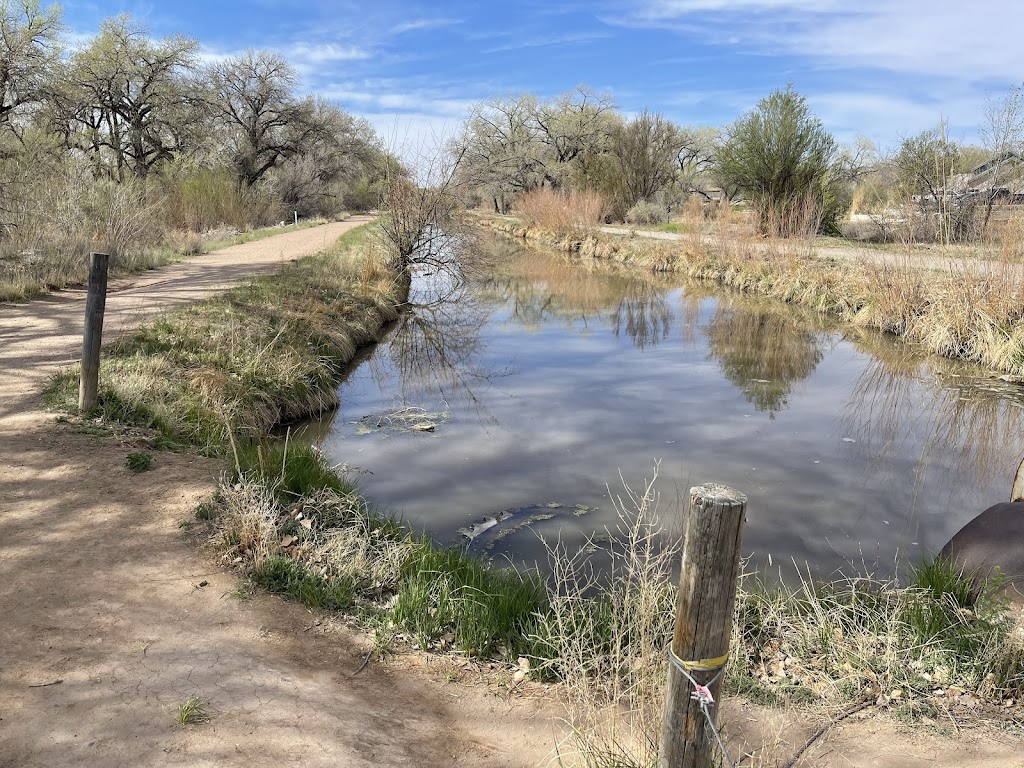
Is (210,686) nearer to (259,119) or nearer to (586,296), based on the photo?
(586,296)

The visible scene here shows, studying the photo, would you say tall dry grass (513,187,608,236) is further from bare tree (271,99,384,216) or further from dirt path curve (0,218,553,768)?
dirt path curve (0,218,553,768)

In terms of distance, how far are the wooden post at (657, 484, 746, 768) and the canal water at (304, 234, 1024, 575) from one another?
2550 mm

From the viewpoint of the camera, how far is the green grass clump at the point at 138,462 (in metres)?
5.78

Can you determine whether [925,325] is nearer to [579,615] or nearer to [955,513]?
[955,513]

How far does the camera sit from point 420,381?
37.7 feet

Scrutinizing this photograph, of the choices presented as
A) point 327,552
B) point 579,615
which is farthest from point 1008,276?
point 327,552

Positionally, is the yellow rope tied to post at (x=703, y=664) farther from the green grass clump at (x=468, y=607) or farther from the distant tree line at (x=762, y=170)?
the distant tree line at (x=762, y=170)

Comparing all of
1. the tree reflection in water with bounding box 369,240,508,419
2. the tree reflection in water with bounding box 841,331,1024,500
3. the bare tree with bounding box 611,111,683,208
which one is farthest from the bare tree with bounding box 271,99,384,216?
the tree reflection in water with bounding box 841,331,1024,500

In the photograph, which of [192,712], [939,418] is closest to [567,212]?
[939,418]

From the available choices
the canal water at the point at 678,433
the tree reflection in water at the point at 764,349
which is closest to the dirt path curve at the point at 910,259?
the canal water at the point at 678,433

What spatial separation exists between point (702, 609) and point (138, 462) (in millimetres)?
4907

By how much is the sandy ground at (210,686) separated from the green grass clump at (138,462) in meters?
0.51

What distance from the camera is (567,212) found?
3300cm

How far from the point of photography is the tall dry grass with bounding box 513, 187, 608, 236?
105 feet
